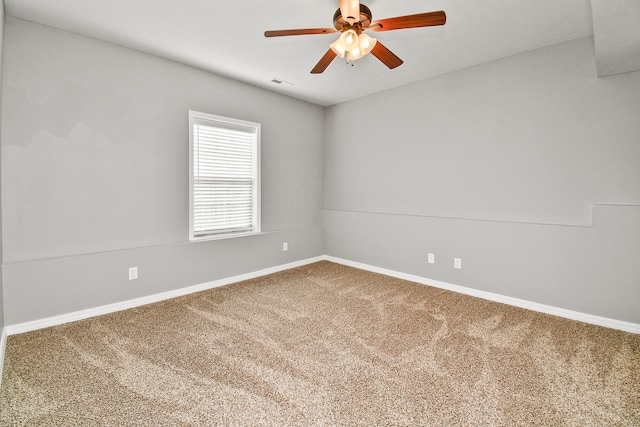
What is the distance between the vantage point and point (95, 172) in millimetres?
2875

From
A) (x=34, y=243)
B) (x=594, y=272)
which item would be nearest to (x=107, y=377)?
(x=34, y=243)

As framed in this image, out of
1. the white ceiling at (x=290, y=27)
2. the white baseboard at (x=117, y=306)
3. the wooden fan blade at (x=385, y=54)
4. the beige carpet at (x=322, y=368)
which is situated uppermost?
the white ceiling at (x=290, y=27)

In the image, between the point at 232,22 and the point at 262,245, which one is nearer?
the point at 232,22

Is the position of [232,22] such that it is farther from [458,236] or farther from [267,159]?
[458,236]

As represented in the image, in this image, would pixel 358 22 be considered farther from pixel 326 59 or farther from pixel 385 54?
pixel 326 59

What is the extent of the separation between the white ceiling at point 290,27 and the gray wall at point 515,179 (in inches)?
16.6

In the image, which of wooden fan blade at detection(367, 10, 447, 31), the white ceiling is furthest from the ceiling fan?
the white ceiling

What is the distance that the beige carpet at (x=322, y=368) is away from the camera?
1631 millimetres

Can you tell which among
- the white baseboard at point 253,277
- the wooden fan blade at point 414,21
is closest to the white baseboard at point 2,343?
the white baseboard at point 253,277

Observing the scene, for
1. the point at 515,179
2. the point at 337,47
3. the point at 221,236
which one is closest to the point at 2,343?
the point at 221,236

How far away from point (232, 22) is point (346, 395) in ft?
9.87

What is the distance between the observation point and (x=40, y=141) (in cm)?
259

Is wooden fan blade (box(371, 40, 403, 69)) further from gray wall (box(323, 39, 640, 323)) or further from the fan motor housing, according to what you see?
gray wall (box(323, 39, 640, 323))

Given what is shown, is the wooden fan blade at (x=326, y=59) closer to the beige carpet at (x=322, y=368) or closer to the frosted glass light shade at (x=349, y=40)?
the frosted glass light shade at (x=349, y=40)
